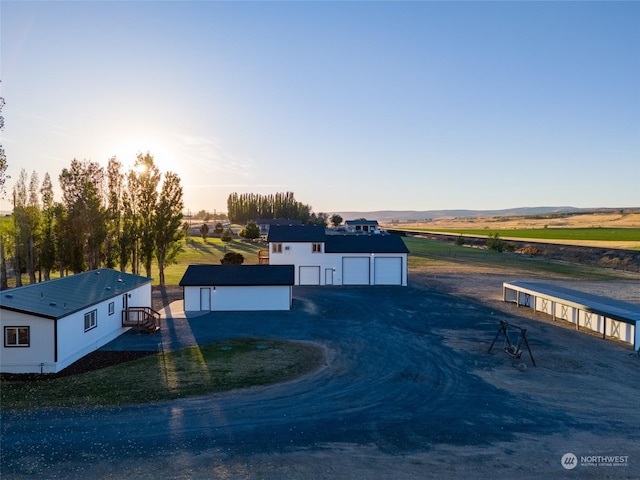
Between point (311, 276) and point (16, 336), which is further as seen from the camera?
point (311, 276)

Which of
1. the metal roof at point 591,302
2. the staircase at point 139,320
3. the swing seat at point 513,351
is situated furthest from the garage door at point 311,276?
the swing seat at point 513,351

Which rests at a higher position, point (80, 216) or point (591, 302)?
point (80, 216)

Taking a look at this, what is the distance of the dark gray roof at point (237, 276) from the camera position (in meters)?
35.6

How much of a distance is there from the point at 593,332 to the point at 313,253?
1114 inches

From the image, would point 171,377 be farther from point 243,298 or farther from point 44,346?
point 243,298

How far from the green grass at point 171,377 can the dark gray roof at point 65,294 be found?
355cm

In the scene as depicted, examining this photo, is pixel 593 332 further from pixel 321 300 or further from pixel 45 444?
pixel 45 444

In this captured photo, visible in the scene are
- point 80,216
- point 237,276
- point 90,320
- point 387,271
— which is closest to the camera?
point 90,320

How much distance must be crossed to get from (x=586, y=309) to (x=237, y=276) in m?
26.1

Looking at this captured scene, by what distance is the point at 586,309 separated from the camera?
95.8 feet

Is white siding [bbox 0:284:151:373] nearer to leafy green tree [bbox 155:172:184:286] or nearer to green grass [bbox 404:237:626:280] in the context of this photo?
leafy green tree [bbox 155:172:184:286]

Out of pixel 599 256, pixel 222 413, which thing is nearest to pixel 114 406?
pixel 222 413

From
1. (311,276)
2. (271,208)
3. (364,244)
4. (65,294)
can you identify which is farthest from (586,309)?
(271,208)

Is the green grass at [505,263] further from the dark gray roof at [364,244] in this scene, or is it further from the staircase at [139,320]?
the staircase at [139,320]
